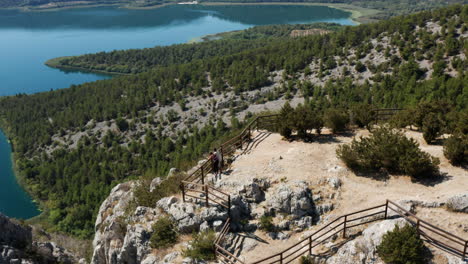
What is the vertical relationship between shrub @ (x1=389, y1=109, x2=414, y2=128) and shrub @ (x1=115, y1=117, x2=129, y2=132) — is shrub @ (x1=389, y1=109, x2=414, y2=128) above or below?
above

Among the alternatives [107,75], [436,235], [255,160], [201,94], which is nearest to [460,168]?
[436,235]

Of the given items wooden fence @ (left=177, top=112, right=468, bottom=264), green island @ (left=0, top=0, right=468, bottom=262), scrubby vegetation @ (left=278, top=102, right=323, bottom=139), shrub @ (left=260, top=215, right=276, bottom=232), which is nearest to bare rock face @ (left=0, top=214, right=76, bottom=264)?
green island @ (left=0, top=0, right=468, bottom=262)

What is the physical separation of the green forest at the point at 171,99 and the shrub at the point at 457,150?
11.2 m

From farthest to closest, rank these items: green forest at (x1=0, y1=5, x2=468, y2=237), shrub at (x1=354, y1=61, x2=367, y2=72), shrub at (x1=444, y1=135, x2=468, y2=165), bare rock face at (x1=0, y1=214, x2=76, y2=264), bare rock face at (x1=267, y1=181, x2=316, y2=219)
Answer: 1. shrub at (x1=354, y1=61, x2=367, y2=72)
2. green forest at (x1=0, y1=5, x2=468, y2=237)
3. bare rock face at (x1=0, y1=214, x2=76, y2=264)
4. shrub at (x1=444, y1=135, x2=468, y2=165)
5. bare rock face at (x1=267, y1=181, x2=316, y2=219)

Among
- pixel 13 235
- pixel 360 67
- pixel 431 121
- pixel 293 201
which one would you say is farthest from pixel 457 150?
pixel 360 67

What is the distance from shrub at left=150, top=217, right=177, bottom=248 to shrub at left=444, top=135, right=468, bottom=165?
14740 mm

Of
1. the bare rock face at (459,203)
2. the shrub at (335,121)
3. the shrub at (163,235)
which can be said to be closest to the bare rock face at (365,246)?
the bare rock face at (459,203)

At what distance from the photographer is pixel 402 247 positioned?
500 inches

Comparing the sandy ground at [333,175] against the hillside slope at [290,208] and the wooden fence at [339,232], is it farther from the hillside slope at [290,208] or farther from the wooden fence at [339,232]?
the wooden fence at [339,232]

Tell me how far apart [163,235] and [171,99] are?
81.9 m

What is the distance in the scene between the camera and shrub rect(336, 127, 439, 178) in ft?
56.7

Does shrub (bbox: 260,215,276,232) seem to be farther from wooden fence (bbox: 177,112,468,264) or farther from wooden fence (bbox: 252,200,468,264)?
wooden fence (bbox: 252,200,468,264)

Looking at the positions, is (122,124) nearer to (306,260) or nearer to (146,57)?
(146,57)

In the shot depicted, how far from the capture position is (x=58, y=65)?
6339 inches
